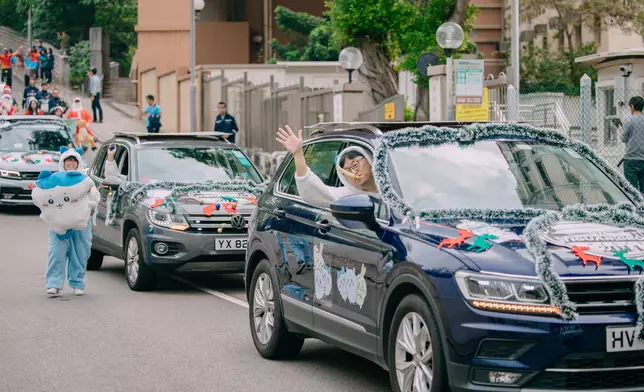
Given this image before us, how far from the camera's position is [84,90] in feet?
199

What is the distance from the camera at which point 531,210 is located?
283 inches

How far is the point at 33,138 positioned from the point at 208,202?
13.9m

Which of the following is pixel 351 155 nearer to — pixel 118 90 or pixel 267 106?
pixel 267 106

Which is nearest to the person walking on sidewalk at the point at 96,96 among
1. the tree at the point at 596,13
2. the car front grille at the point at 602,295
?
the tree at the point at 596,13

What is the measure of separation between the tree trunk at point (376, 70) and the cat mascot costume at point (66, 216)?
62.8 feet

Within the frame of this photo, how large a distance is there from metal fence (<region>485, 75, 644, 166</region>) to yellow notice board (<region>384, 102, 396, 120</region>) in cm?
197

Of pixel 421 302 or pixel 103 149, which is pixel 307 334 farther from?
pixel 103 149

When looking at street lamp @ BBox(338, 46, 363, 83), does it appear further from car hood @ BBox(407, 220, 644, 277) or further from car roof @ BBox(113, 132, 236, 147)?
car hood @ BBox(407, 220, 644, 277)

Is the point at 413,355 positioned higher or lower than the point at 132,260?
higher

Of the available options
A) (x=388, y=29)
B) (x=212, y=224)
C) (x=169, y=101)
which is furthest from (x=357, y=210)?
(x=169, y=101)

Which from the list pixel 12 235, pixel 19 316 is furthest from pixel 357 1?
pixel 19 316

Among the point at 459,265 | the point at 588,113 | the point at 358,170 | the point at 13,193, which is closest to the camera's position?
the point at 459,265

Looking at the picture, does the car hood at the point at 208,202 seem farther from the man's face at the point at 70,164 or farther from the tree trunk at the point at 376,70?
the tree trunk at the point at 376,70

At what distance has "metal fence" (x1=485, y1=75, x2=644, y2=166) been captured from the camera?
17.1m
